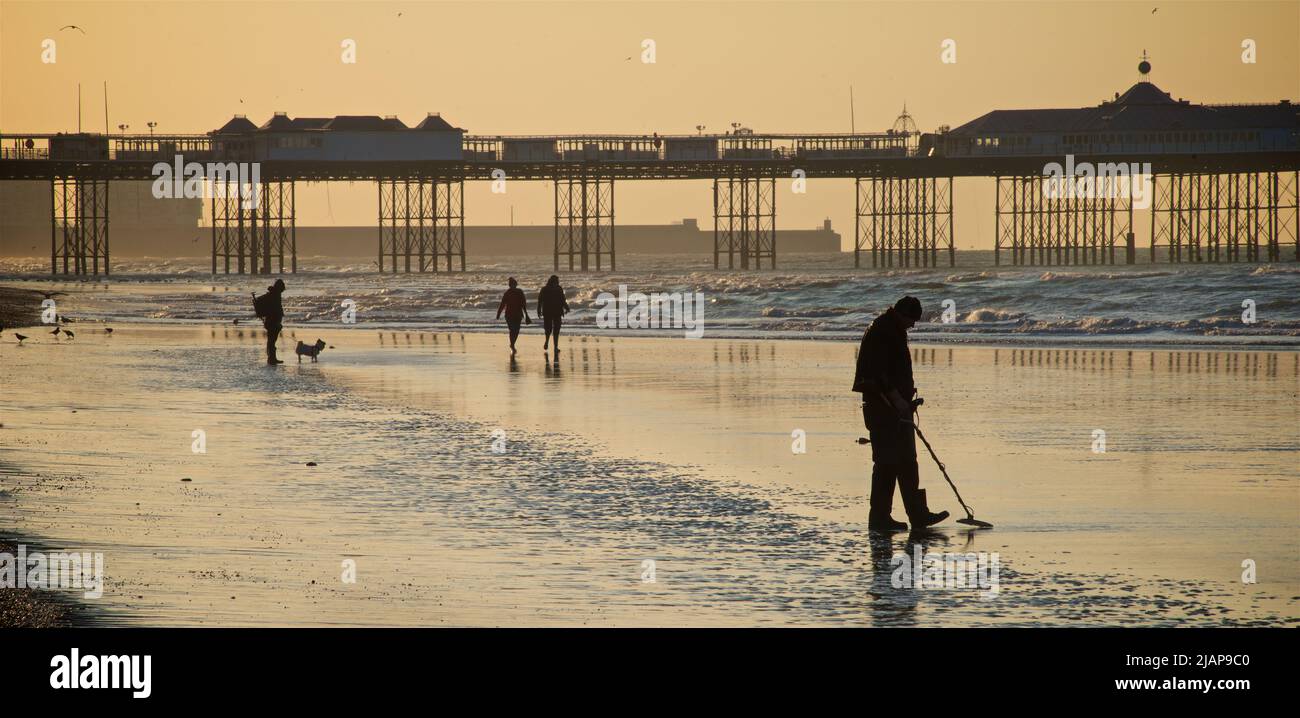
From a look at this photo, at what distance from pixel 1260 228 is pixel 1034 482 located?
91410mm

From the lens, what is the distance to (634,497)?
10469 mm

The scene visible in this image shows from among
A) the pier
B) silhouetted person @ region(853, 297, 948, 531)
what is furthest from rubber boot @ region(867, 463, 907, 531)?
the pier

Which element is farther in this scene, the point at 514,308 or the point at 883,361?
the point at 514,308

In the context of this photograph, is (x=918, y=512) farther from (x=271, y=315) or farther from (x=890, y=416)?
(x=271, y=315)

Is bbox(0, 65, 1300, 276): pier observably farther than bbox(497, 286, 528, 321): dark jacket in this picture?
Yes

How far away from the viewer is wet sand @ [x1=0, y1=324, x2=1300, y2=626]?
7.28 meters

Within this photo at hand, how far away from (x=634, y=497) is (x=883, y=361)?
198cm

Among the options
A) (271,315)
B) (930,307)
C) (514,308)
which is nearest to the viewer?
(271,315)

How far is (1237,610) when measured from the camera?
7.01 metres

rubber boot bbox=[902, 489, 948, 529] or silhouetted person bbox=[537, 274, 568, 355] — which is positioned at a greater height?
silhouetted person bbox=[537, 274, 568, 355]

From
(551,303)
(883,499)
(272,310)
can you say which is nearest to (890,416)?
(883,499)

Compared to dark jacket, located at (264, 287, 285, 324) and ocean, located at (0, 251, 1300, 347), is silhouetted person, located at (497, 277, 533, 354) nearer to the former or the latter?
dark jacket, located at (264, 287, 285, 324)

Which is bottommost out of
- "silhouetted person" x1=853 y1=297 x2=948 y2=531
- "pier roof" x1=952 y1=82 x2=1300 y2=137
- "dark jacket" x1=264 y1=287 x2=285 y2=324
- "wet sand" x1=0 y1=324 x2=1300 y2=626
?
"wet sand" x1=0 y1=324 x2=1300 y2=626
